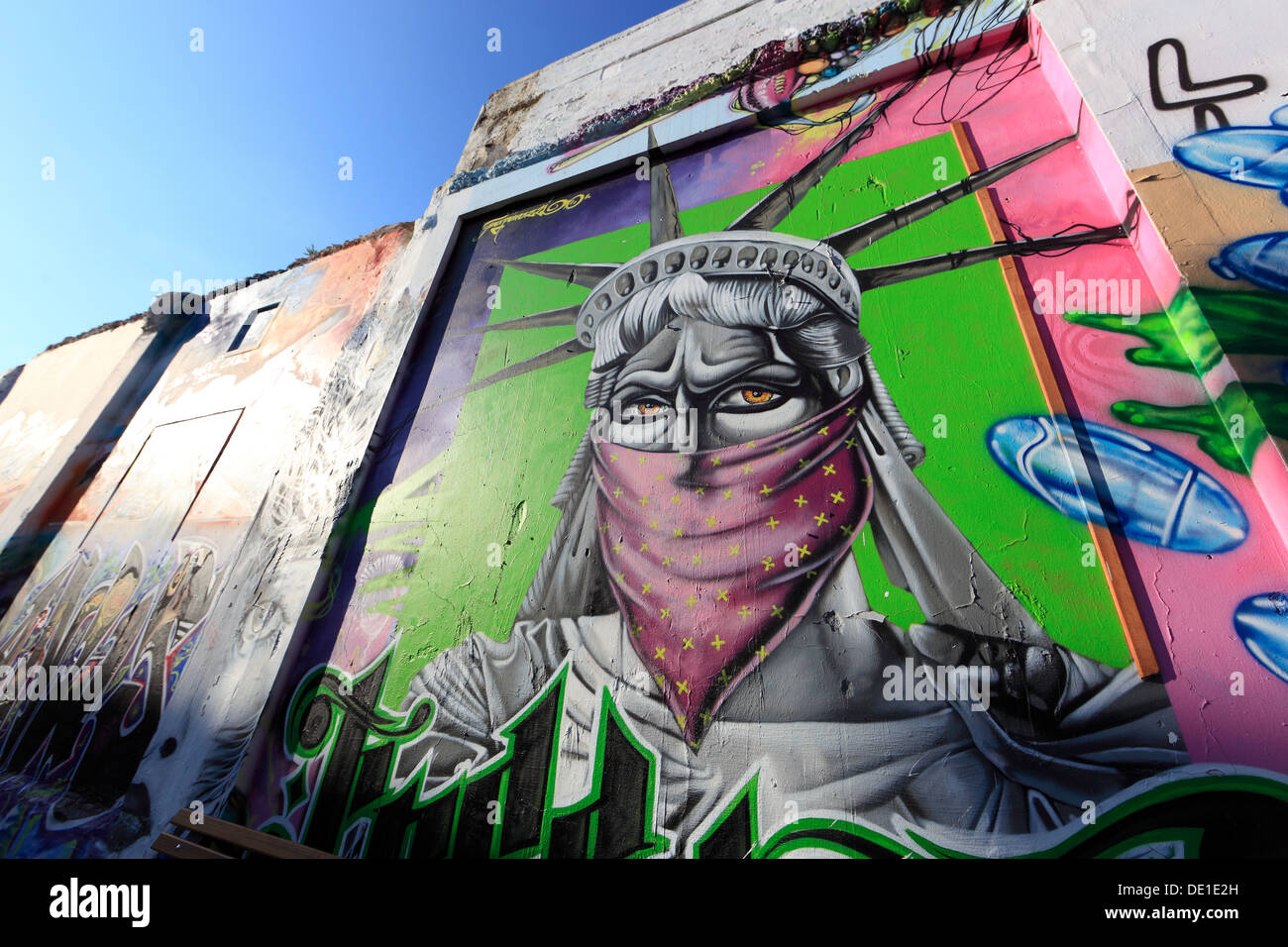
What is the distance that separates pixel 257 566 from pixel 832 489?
12.7 feet

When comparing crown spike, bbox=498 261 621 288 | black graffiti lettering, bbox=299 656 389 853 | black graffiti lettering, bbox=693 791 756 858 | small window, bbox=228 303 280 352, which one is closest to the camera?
black graffiti lettering, bbox=693 791 756 858

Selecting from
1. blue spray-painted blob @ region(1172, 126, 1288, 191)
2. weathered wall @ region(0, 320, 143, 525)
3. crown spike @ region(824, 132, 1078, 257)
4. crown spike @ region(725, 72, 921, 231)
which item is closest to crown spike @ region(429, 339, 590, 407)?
crown spike @ region(725, 72, 921, 231)

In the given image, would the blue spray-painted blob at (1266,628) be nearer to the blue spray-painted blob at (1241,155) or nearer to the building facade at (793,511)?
the building facade at (793,511)

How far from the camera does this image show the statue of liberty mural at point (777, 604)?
228 centimetres

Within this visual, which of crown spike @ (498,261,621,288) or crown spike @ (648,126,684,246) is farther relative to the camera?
crown spike @ (498,261,621,288)

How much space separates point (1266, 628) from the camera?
2131mm

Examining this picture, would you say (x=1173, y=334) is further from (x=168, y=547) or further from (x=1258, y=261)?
(x=168, y=547)

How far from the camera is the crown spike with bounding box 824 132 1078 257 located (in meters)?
3.47

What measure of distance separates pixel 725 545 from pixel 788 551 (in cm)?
31

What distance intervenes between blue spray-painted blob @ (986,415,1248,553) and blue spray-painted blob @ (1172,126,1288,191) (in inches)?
52.7

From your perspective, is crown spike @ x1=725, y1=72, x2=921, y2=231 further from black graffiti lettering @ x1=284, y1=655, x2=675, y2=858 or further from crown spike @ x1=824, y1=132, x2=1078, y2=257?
black graffiti lettering @ x1=284, y1=655, x2=675, y2=858

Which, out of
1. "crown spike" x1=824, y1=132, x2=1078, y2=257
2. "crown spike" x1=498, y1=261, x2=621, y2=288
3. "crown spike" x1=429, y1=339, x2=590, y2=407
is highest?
"crown spike" x1=498, y1=261, x2=621, y2=288

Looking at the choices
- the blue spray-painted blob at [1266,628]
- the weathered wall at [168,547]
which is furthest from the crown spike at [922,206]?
the weathered wall at [168,547]
